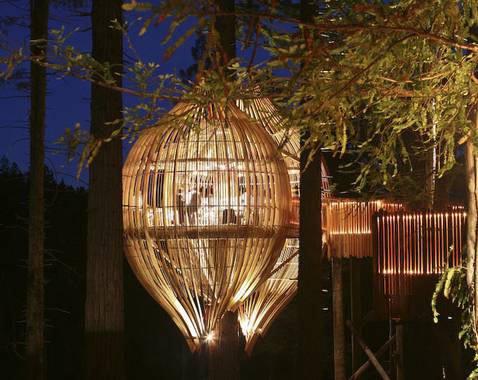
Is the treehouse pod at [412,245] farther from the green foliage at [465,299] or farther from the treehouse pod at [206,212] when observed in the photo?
the green foliage at [465,299]

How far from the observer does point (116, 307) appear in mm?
6676

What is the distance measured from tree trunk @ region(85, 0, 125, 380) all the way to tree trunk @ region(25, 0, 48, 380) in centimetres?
317

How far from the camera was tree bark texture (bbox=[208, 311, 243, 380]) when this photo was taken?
29.8 ft

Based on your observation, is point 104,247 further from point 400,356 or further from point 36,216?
point 400,356

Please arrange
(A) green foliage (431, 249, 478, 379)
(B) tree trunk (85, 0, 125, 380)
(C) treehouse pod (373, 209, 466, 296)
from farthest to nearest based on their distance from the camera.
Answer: (C) treehouse pod (373, 209, 466, 296) < (B) tree trunk (85, 0, 125, 380) < (A) green foliage (431, 249, 478, 379)

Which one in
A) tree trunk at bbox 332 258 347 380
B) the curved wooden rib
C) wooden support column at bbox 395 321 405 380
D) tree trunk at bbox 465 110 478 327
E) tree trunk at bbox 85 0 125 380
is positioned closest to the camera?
tree trunk at bbox 465 110 478 327

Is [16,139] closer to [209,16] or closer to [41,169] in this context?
[41,169]

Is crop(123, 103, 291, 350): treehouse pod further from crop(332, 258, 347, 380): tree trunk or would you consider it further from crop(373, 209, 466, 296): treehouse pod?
crop(332, 258, 347, 380): tree trunk

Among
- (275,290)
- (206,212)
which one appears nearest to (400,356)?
(275,290)

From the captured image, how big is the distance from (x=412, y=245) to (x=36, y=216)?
13.6ft

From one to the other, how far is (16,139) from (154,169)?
2.80m

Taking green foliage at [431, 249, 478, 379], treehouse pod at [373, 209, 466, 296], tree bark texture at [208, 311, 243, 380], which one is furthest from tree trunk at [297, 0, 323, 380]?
green foliage at [431, 249, 478, 379]

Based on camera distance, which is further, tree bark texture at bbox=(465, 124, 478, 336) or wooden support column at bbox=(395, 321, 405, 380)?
wooden support column at bbox=(395, 321, 405, 380)

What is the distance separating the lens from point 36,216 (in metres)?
9.75
